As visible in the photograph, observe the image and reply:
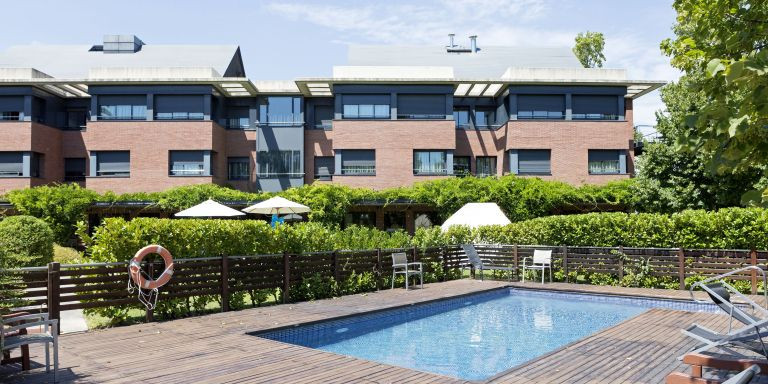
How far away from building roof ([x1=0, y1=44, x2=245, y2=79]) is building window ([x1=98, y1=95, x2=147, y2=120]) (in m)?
5.14

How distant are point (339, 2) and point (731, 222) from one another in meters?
12.0

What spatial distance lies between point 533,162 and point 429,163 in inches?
231

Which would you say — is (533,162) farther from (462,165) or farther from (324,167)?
(324,167)

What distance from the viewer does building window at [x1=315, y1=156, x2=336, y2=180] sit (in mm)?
34844

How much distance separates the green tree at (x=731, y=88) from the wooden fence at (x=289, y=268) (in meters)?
7.50

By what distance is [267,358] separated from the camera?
723 cm

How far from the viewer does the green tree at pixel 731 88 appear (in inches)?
124

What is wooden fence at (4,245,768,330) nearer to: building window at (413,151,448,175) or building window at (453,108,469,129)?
building window at (413,151,448,175)

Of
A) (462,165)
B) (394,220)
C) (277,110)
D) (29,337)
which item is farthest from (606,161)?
(29,337)

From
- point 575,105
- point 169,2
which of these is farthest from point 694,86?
point 575,105

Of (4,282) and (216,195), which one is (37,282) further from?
(216,195)

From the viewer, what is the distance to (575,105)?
33.3 meters

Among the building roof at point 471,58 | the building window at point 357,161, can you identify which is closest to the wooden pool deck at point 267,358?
the building window at point 357,161

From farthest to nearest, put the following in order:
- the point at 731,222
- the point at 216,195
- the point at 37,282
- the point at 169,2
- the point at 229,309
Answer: the point at 216,195
the point at 169,2
the point at 731,222
the point at 229,309
the point at 37,282
